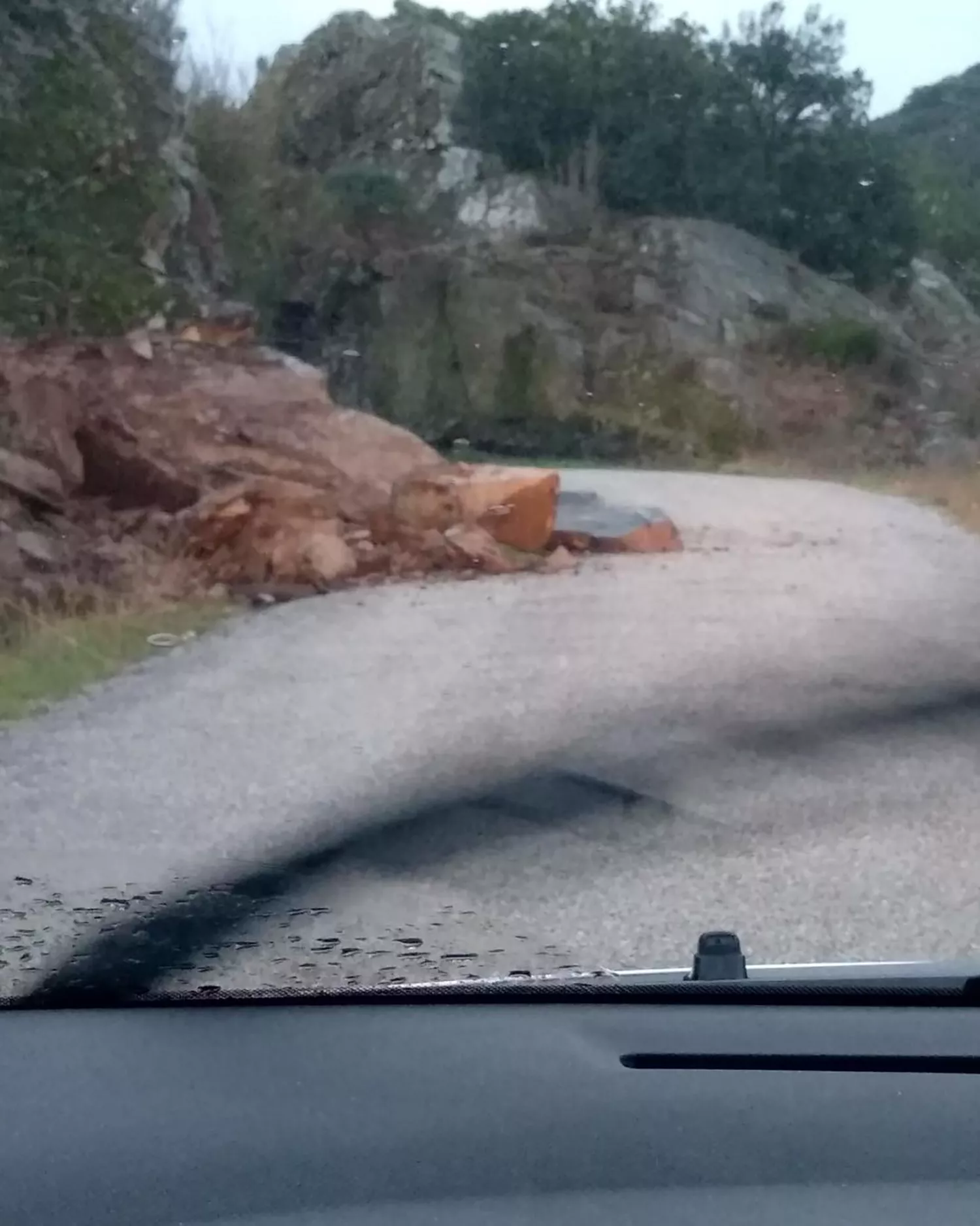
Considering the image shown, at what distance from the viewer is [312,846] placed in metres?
3.49

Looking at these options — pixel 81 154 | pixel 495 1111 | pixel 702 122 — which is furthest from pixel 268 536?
pixel 495 1111

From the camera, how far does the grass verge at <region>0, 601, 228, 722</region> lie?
3.48m

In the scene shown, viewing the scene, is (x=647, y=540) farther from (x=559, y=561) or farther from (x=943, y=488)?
(x=943, y=488)

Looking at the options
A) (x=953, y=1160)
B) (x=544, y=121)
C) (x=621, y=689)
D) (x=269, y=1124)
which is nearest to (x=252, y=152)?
(x=544, y=121)

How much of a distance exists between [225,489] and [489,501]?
0.65 meters

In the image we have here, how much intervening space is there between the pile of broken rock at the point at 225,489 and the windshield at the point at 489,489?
0.03 ft

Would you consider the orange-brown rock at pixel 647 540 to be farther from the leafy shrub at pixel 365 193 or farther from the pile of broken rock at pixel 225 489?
the leafy shrub at pixel 365 193

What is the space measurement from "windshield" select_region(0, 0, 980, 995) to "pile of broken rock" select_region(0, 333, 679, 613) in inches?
0.4

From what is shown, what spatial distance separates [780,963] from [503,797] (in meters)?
0.75

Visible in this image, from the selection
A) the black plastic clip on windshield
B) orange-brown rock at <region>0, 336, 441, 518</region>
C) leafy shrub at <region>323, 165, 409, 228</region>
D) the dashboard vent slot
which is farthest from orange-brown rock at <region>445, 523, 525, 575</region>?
the dashboard vent slot

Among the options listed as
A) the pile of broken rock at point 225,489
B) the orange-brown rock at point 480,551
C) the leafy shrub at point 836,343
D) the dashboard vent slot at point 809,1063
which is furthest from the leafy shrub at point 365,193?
the dashboard vent slot at point 809,1063

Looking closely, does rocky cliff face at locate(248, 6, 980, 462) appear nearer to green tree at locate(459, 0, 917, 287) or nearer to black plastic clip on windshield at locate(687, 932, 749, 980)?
green tree at locate(459, 0, 917, 287)

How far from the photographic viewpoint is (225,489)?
3660 mm

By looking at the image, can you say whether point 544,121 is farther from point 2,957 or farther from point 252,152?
point 2,957
